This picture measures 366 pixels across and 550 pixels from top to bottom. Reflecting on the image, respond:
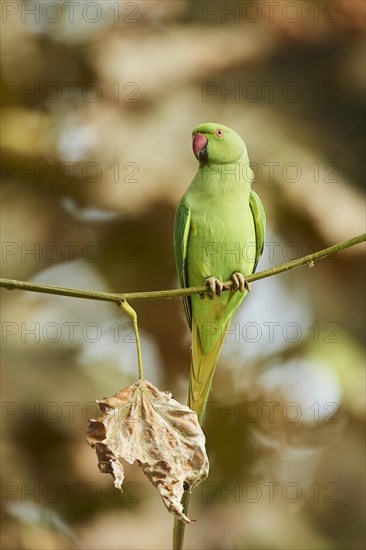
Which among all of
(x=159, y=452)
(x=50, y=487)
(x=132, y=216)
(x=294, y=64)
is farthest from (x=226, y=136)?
(x=294, y=64)

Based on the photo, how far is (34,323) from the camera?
13.1ft

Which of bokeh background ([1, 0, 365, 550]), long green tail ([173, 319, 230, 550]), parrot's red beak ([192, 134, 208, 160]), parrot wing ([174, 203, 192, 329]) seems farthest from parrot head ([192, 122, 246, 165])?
bokeh background ([1, 0, 365, 550])

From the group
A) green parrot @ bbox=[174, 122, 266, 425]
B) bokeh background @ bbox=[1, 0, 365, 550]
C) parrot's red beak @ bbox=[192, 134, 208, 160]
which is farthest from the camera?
bokeh background @ bbox=[1, 0, 365, 550]

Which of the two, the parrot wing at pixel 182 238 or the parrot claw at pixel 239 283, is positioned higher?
the parrot wing at pixel 182 238

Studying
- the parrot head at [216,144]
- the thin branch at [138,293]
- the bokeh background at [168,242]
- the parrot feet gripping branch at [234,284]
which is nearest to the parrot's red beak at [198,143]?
the parrot head at [216,144]

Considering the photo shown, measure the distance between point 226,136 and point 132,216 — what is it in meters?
2.32

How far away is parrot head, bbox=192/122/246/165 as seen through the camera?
1698mm

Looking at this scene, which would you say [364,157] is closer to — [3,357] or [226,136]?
[3,357]

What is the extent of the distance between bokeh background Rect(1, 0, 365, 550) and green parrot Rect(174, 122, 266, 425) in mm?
1674

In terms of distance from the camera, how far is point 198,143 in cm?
171

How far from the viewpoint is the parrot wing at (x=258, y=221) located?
221 centimetres

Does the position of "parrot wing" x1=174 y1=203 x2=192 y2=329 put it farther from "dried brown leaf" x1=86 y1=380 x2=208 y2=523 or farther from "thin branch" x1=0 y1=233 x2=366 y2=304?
"thin branch" x1=0 y1=233 x2=366 y2=304

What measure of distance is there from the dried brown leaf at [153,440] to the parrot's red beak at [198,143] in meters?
0.53

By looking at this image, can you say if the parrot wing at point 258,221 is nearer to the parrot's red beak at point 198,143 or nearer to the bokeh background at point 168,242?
the parrot's red beak at point 198,143
